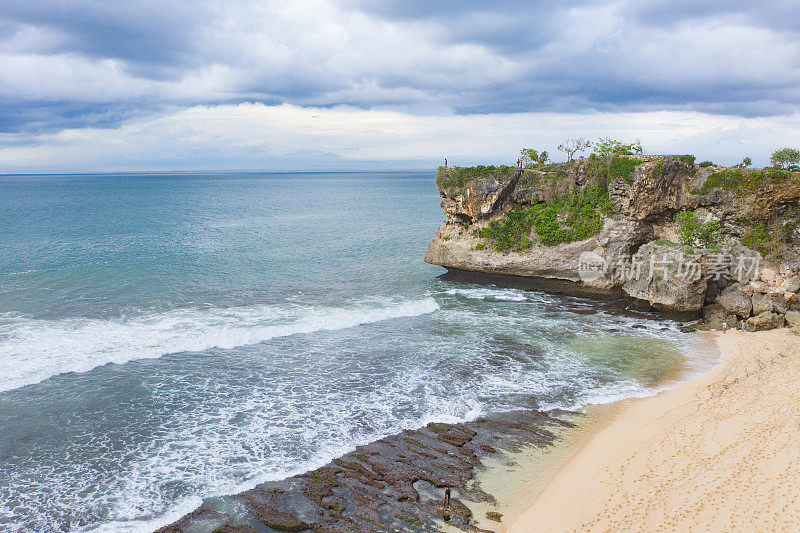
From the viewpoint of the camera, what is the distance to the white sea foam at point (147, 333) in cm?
2123

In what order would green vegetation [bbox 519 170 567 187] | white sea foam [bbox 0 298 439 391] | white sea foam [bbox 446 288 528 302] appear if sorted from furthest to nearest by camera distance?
green vegetation [bbox 519 170 567 187] < white sea foam [bbox 446 288 528 302] < white sea foam [bbox 0 298 439 391]

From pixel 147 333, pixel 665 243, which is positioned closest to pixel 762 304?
pixel 665 243

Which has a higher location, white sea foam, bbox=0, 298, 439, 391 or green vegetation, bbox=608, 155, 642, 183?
green vegetation, bbox=608, 155, 642, 183

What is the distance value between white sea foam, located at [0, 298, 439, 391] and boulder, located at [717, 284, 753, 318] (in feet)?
57.4

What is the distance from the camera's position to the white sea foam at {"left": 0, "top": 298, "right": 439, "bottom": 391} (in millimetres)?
21234

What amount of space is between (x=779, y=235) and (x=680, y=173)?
6.85 metres

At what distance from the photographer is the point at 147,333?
2461 cm

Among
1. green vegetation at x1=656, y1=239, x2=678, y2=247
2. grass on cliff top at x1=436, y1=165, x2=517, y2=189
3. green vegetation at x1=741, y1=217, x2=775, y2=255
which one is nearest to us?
green vegetation at x1=741, y1=217, x2=775, y2=255

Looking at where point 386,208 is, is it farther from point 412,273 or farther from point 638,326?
point 638,326

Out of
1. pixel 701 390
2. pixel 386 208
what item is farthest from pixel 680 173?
pixel 386 208

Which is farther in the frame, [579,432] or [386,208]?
[386,208]

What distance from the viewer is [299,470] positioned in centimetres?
1460
